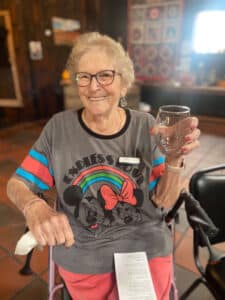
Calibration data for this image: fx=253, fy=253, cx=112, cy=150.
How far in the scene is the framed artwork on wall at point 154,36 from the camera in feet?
14.3

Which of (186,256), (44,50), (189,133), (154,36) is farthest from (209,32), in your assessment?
(189,133)

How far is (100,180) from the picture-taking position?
39.1 inches

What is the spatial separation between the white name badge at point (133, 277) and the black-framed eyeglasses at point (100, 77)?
649 millimetres

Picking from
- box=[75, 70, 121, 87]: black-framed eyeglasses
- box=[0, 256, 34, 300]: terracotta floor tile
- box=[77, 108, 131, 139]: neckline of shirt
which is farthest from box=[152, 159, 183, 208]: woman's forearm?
box=[0, 256, 34, 300]: terracotta floor tile

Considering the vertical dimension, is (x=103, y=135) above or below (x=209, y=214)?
above

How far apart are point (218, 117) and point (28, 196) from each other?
4.20 meters

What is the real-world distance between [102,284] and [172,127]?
60 centimetres

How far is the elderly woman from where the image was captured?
945 millimetres

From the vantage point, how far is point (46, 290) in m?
1.39

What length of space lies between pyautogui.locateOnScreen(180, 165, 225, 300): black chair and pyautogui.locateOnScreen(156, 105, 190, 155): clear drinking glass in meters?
0.25

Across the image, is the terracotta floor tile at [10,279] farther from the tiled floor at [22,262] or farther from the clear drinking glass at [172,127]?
the clear drinking glass at [172,127]

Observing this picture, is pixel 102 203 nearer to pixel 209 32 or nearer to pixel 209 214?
pixel 209 214

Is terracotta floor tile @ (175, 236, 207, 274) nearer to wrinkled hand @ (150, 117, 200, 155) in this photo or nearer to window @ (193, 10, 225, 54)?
wrinkled hand @ (150, 117, 200, 155)

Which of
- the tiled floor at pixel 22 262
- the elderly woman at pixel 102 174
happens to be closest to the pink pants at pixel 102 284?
the elderly woman at pixel 102 174
